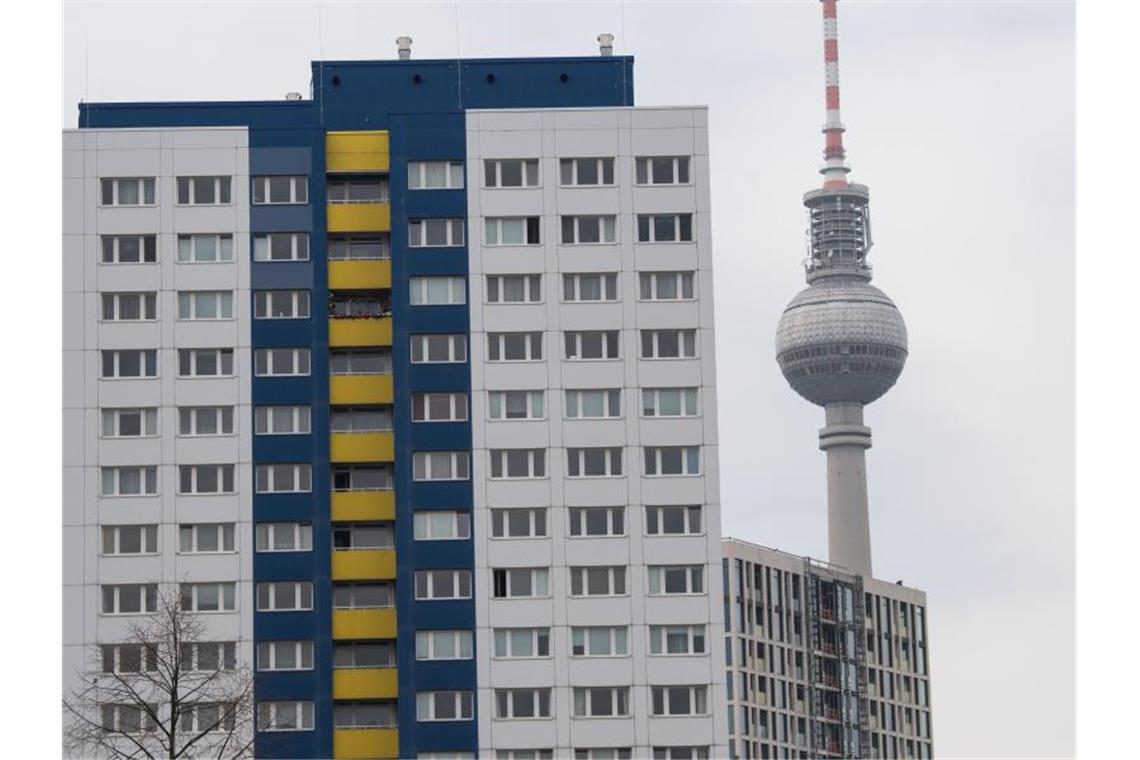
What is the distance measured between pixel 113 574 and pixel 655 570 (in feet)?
86.7

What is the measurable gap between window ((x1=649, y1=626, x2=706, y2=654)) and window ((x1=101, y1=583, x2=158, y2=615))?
24.3 meters

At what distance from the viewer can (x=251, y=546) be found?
5468 inches

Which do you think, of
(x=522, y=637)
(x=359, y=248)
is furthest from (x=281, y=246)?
(x=522, y=637)

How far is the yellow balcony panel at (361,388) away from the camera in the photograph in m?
141

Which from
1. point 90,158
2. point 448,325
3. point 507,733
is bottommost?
point 507,733

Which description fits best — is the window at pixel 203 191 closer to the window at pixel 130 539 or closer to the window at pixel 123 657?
the window at pixel 130 539

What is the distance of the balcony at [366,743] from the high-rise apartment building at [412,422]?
0.15 meters

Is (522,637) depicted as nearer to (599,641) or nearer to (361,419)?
(599,641)

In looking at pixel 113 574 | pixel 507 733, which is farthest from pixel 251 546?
pixel 507 733

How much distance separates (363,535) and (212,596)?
7.97 meters

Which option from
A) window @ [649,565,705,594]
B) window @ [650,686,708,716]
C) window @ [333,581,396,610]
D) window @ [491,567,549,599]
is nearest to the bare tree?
window @ [333,581,396,610]

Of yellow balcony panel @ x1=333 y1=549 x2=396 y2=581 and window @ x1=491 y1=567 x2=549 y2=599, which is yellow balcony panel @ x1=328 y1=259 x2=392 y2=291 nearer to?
yellow balcony panel @ x1=333 y1=549 x2=396 y2=581

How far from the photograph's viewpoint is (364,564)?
139 meters

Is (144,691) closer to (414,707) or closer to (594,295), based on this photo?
(414,707)
